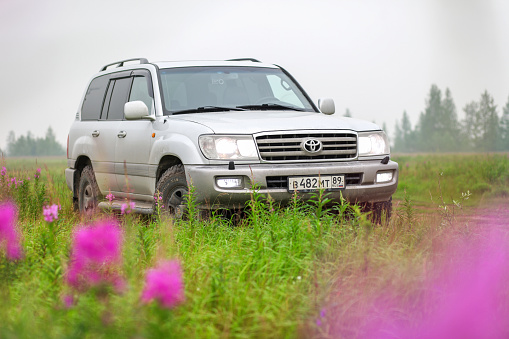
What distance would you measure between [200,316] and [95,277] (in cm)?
60

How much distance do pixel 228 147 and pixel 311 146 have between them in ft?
2.73

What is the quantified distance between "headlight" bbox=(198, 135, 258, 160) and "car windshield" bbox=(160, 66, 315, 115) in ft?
3.52

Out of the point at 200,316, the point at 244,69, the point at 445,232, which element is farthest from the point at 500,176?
the point at 200,316

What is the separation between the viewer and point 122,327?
3.45 m

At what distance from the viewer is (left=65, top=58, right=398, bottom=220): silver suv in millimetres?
6496

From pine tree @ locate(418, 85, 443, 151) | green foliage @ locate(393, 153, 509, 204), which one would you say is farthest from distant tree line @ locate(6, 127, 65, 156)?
green foliage @ locate(393, 153, 509, 204)

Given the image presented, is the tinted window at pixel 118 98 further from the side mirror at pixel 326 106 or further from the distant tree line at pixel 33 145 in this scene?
the distant tree line at pixel 33 145

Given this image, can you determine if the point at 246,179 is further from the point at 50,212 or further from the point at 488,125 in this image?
the point at 488,125

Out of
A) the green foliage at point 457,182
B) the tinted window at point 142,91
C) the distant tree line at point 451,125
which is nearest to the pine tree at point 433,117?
the distant tree line at point 451,125

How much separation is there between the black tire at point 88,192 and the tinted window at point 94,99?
0.75 metres

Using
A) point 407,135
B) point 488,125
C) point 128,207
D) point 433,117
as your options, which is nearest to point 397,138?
point 407,135

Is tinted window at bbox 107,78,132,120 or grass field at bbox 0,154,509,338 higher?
tinted window at bbox 107,78,132,120

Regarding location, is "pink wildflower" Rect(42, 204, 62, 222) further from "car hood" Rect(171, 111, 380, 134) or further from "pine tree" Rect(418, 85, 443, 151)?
"pine tree" Rect(418, 85, 443, 151)

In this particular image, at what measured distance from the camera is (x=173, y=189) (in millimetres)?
6895
